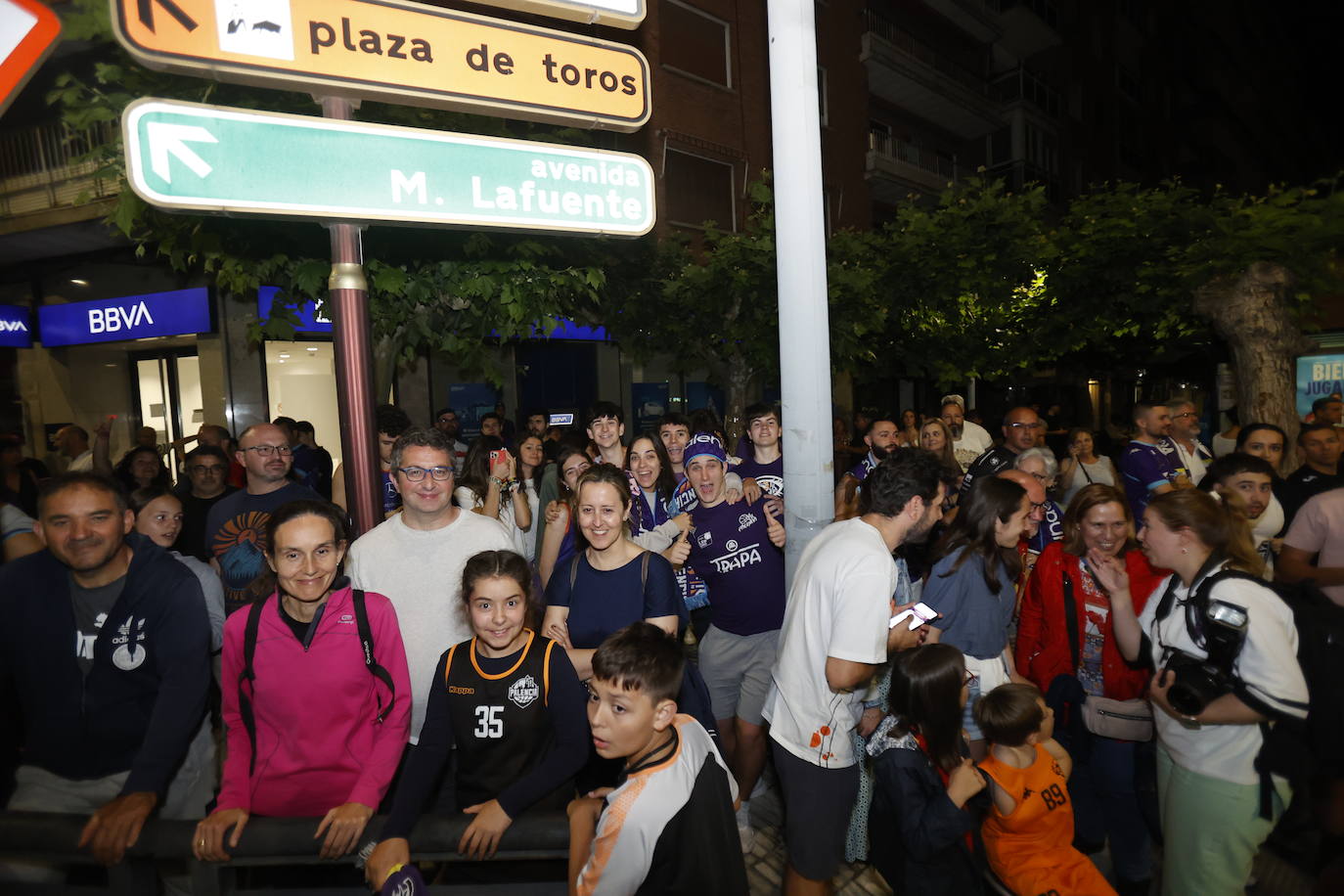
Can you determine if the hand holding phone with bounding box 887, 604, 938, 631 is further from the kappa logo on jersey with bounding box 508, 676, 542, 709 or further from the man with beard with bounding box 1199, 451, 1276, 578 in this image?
the man with beard with bounding box 1199, 451, 1276, 578

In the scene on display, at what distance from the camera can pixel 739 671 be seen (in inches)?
146

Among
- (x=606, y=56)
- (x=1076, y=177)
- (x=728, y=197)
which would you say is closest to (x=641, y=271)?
(x=728, y=197)

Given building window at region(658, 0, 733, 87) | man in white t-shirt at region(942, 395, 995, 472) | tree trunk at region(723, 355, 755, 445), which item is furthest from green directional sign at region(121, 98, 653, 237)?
building window at region(658, 0, 733, 87)

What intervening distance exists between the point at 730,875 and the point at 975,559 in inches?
79.3

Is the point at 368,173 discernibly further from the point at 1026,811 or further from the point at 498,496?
the point at 1026,811

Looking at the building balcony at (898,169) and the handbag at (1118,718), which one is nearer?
the handbag at (1118,718)

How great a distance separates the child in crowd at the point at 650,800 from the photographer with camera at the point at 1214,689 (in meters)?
1.73

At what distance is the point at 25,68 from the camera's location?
173cm

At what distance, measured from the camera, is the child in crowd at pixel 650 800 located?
1821 millimetres

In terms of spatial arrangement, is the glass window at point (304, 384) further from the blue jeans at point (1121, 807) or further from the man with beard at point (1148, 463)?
the blue jeans at point (1121, 807)

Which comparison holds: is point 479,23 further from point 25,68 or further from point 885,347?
point 885,347

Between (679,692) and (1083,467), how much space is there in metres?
5.84

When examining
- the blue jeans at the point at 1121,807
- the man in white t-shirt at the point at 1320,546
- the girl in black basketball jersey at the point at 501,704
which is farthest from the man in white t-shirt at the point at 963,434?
the girl in black basketball jersey at the point at 501,704

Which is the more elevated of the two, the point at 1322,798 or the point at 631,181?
the point at 631,181
